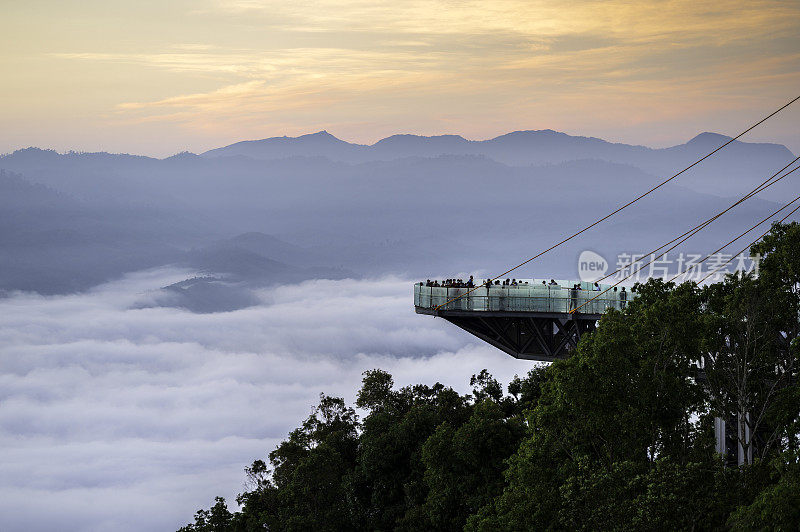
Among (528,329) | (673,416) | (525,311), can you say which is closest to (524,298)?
(525,311)

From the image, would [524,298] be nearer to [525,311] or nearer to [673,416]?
[525,311]

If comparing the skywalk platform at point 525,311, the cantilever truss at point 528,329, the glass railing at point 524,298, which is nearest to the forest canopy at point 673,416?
the glass railing at point 524,298

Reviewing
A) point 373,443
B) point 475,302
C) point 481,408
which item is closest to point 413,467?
point 373,443

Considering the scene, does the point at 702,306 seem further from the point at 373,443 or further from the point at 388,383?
the point at 388,383

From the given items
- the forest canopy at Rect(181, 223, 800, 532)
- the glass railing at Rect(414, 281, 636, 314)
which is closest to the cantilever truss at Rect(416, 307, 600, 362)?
the glass railing at Rect(414, 281, 636, 314)

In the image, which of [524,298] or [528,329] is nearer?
[524,298]

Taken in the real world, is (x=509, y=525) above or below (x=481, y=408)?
below
